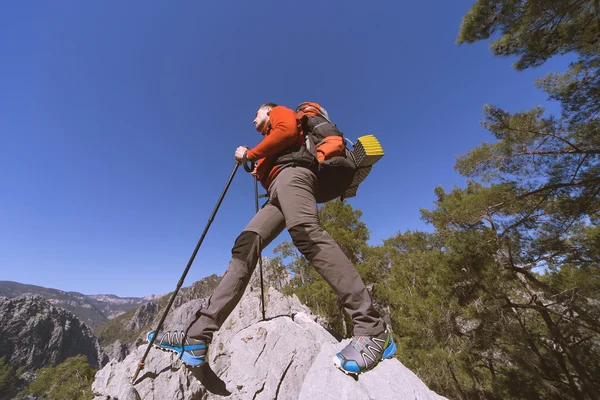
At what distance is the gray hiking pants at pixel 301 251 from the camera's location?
1.63m

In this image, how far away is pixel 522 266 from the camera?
26.7ft

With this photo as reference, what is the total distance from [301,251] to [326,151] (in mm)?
912

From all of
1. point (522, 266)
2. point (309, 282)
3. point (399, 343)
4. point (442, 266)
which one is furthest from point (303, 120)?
point (309, 282)

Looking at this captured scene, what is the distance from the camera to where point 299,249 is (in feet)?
6.29

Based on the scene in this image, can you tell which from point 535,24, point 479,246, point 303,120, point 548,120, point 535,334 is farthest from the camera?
point 535,334

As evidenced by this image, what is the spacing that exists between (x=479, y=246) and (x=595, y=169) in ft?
11.3

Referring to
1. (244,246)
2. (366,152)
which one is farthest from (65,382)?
(366,152)

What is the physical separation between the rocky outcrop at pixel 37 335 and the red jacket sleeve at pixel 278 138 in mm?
123946

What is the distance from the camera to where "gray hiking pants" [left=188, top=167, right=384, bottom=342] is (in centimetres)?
163

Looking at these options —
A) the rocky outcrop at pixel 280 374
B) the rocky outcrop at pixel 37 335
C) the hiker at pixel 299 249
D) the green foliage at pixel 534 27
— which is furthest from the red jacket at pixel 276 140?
the rocky outcrop at pixel 37 335

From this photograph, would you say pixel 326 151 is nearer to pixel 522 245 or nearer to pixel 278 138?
pixel 278 138

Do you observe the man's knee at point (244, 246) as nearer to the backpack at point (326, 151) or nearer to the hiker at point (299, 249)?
the hiker at point (299, 249)

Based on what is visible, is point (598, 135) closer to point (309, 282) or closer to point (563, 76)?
point (563, 76)


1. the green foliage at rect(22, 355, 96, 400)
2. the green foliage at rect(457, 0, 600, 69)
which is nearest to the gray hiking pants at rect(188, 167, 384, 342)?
the green foliage at rect(457, 0, 600, 69)
